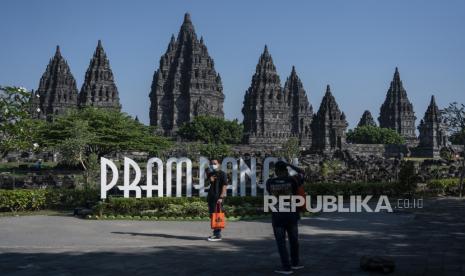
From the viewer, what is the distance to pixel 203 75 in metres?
116

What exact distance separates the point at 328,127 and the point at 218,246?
7918 centimetres

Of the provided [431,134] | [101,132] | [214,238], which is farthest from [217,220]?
[431,134]

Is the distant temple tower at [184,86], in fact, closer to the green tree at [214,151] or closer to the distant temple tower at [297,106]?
the distant temple tower at [297,106]

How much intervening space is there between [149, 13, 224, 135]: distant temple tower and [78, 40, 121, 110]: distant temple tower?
11.3 meters

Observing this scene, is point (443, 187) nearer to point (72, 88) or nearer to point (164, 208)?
point (164, 208)

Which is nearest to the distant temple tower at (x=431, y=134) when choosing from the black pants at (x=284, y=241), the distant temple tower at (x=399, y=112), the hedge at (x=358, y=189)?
the distant temple tower at (x=399, y=112)

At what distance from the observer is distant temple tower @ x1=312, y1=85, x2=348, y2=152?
89.5 m

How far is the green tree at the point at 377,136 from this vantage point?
4978 inches

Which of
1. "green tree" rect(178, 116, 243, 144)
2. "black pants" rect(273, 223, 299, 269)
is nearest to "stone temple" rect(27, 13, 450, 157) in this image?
"green tree" rect(178, 116, 243, 144)

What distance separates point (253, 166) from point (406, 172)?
30.2 feet

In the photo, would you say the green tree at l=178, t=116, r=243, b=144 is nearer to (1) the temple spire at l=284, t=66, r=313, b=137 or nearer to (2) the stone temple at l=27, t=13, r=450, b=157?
(2) the stone temple at l=27, t=13, r=450, b=157

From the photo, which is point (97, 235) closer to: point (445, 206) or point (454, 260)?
point (454, 260)

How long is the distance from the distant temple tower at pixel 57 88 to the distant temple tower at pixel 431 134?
6974cm

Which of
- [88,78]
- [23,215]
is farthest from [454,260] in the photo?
[88,78]
